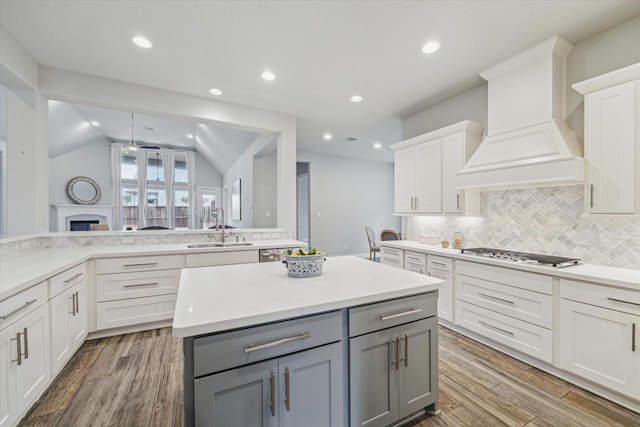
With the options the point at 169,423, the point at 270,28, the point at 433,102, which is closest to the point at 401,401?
the point at 169,423

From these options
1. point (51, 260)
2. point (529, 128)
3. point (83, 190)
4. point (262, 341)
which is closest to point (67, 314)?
point (51, 260)

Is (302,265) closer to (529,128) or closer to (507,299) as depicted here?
(507,299)

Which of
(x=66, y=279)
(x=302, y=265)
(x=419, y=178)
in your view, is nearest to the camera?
Answer: (x=302, y=265)

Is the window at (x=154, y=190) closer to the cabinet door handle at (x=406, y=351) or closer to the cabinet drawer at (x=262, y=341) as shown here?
the cabinet drawer at (x=262, y=341)

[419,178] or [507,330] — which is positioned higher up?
[419,178]

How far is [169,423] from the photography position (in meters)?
1.60

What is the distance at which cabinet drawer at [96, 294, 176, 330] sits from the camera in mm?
2645

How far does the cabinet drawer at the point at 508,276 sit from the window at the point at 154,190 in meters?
9.27

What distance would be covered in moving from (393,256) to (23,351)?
3.47 m

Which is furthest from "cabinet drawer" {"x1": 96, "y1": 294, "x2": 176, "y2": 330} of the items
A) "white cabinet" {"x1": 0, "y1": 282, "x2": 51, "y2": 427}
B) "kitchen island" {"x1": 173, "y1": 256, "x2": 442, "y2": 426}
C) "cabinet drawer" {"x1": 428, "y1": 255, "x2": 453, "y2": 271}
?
"cabinet drawer" {"x1": 428, "y1": 255, "x2": 453, "y2": 271}

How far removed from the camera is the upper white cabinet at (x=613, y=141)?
180cm

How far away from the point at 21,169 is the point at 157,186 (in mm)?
6887

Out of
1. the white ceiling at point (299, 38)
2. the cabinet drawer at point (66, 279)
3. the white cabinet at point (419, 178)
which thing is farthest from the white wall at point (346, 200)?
the cabinet drawer at point (66, 279)

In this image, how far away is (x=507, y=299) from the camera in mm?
2334
